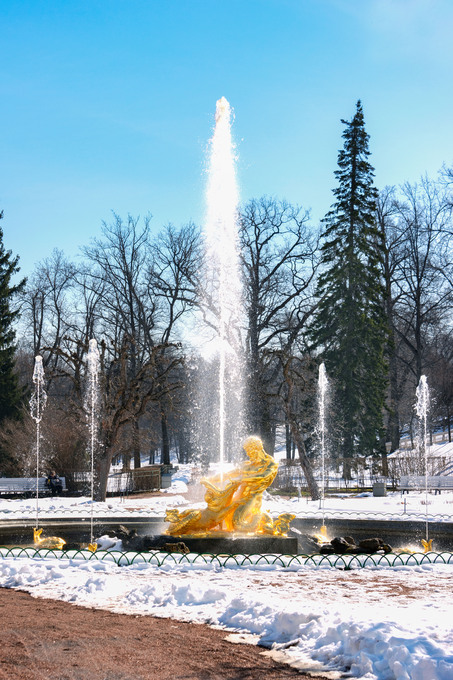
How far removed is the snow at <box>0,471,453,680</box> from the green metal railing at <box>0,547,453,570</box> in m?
0.03

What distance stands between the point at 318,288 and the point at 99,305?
44.4ft

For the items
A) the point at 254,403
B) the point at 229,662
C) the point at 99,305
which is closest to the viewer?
the point at 229,662

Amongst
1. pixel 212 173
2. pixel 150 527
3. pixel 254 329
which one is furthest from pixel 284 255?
pixel 150 527

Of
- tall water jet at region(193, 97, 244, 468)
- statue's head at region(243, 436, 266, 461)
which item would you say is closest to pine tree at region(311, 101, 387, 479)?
tall water jet at region(193, 97, 244, 468)

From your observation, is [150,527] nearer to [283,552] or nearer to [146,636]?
[283,552]

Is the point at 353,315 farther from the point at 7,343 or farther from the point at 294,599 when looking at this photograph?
the point at 294,599

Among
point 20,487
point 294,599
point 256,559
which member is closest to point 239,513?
point 256,559

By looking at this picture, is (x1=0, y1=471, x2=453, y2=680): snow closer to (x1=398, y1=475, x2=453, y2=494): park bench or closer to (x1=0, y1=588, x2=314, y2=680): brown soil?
(x1=0, y1=588, x2=314, y2=680): brown soil

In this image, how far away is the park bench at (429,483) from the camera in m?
24.1

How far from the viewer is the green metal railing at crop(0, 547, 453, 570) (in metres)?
9.33

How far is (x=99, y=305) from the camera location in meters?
40.9

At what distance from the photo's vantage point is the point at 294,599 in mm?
7145

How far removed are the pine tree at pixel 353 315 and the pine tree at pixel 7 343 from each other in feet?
48.7

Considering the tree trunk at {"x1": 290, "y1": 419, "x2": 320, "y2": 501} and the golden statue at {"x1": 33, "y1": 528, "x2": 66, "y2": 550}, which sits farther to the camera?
the tree trunk at {"x1": 290, "y1": 419, "x2": 320, "y2": 501}
